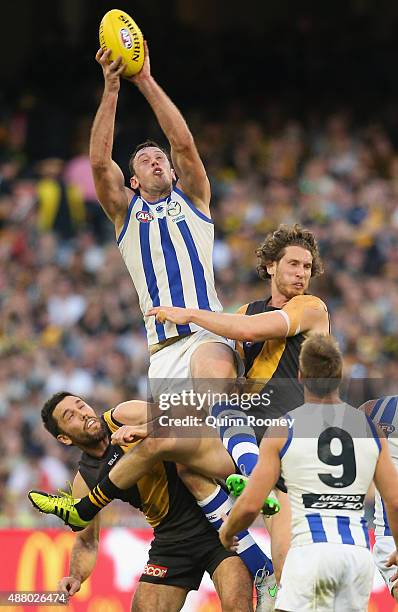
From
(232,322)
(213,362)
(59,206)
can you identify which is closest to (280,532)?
(213,362)

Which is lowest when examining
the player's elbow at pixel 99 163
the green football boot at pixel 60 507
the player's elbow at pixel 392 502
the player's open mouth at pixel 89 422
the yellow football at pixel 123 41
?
the player's elbow at pixel 392 502

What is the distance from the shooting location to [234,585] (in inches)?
306

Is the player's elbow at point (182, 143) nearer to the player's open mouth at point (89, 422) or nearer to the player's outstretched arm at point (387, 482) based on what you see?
the player's open mouth at point (89, 422)

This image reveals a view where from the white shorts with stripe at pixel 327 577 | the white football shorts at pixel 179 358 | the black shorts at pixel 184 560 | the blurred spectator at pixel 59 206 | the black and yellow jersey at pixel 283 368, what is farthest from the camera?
the blurred spectator at pixel 59 206

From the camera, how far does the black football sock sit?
7.57 meters

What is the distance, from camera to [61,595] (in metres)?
8.52

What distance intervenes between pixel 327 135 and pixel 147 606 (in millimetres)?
11465

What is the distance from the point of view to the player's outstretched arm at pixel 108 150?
771cm

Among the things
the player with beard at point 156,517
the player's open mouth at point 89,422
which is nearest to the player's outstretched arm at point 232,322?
the player with beard at point 156,517

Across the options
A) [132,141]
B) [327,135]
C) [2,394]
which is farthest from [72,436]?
[327,135]

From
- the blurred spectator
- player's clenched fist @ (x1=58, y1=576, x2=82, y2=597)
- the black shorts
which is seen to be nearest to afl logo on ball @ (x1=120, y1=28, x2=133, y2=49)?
the black shorts

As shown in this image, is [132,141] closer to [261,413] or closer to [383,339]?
[383,339]

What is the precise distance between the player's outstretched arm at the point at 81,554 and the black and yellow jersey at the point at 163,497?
0.09m

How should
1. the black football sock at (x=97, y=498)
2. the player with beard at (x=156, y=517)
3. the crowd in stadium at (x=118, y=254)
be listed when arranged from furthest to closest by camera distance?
the crowd in stadium at (x=118, y=254), the player with beard at (x=156, y=517), the black football sock at (x=97, y=498)
